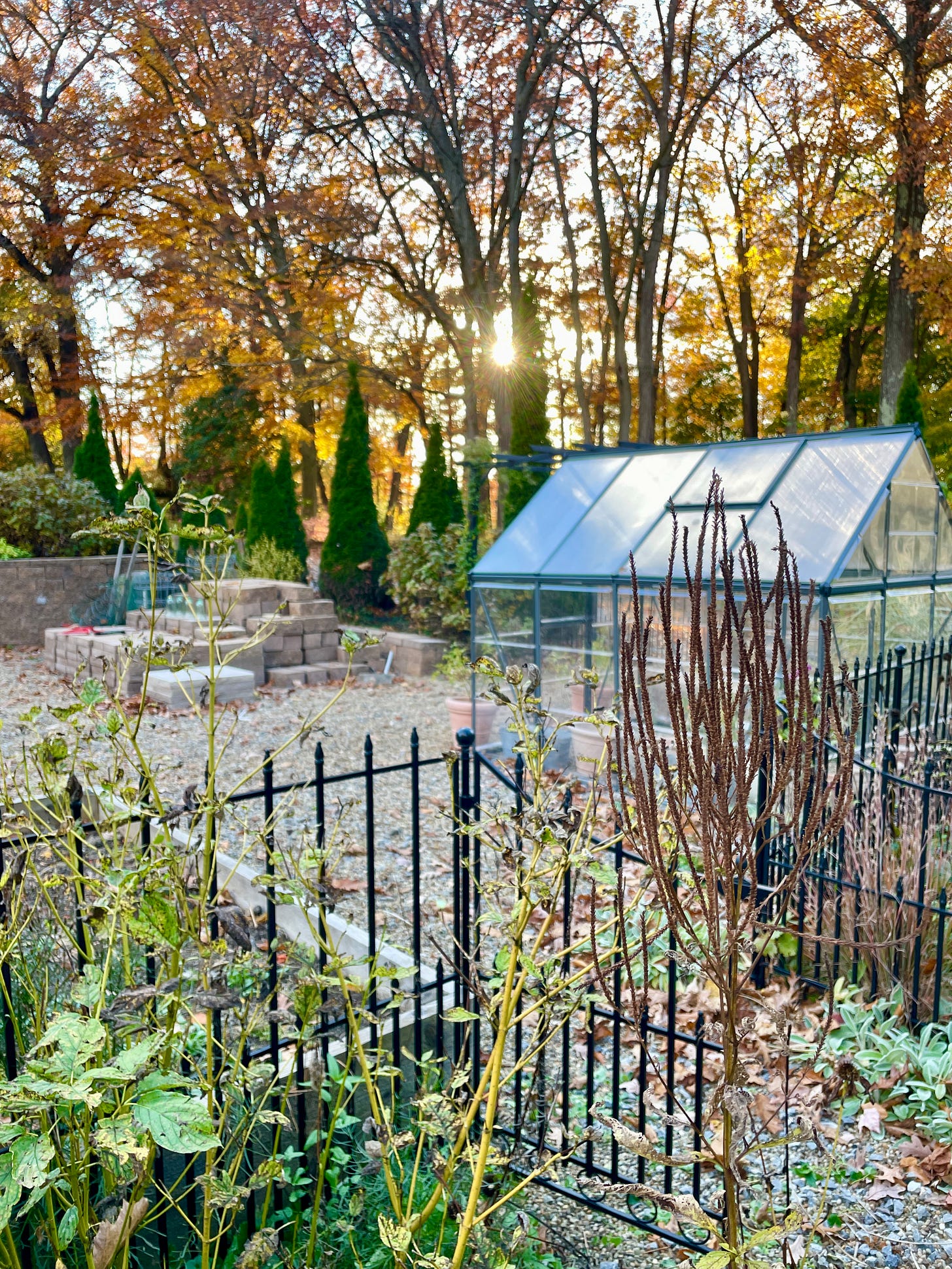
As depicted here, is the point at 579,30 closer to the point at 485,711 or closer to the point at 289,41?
the point at 289,41

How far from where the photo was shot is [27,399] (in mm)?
24375

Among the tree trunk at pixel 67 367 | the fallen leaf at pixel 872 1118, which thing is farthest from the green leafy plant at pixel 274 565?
the fallen leaf at pixel 872 1118

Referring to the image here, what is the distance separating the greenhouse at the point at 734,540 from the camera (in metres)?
7.27

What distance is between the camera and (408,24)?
14.4 meters

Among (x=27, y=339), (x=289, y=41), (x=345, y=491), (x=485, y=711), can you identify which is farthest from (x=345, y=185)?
(x=485, y=711)

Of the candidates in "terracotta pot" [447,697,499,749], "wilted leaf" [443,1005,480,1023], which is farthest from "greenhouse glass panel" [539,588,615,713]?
"wilted leaf" [443,1005,480,1023]

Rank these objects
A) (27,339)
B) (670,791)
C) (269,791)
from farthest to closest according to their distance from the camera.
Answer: (27,339), (269,791), (670,791)

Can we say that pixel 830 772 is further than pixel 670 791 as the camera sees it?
Yes

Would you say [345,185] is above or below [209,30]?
below

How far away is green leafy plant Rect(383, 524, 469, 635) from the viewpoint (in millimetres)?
14109

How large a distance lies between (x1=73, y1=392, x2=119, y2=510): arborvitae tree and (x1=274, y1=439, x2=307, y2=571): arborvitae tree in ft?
12.1

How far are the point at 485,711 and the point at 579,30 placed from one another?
12.8 meters

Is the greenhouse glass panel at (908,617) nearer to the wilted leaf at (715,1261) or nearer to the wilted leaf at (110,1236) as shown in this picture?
the wilted leaf at (715,1261)

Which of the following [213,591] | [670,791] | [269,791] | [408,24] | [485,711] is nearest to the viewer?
[670,791]
